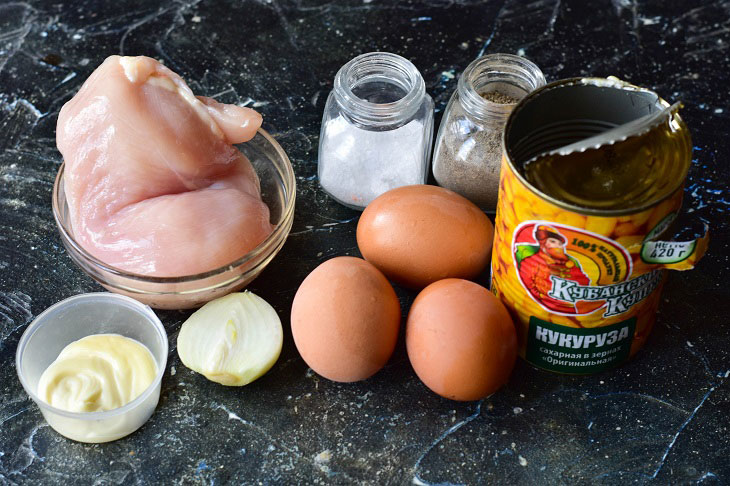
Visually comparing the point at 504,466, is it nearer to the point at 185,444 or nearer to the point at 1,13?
the point at 185,444

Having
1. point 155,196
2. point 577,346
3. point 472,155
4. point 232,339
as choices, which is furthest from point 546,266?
point 155,196

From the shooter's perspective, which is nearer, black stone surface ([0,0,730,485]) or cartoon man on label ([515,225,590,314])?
cartoon man on label ([515,225,590,314])

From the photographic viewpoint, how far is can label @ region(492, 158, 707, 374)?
961 mm

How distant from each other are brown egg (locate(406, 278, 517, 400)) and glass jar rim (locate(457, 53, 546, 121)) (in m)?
0.27

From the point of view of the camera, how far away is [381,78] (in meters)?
1.36

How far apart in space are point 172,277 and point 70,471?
28cm

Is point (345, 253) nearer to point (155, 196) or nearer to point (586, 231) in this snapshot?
point (155, 196)

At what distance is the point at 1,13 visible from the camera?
170 centimetres

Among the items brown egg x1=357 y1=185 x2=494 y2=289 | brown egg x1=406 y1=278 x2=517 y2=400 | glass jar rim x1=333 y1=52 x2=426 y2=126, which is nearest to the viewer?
brown egg x1=406 y1=278 x2=517 y2=400

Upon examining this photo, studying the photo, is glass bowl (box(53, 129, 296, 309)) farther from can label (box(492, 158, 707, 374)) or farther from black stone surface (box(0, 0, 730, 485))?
can label (box(492, 158, 707, 374))

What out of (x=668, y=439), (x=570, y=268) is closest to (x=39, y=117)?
(x=570, y=268)

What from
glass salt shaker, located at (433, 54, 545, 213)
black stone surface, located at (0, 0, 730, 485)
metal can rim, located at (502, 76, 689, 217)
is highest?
metal can rim, located at (502, 76, 689, 217)

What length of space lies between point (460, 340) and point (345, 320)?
0.14m

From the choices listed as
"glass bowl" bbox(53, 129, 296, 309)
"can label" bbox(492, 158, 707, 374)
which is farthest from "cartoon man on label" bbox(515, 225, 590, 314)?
"glass bowl" bbox(53, 129, 296, 309)
